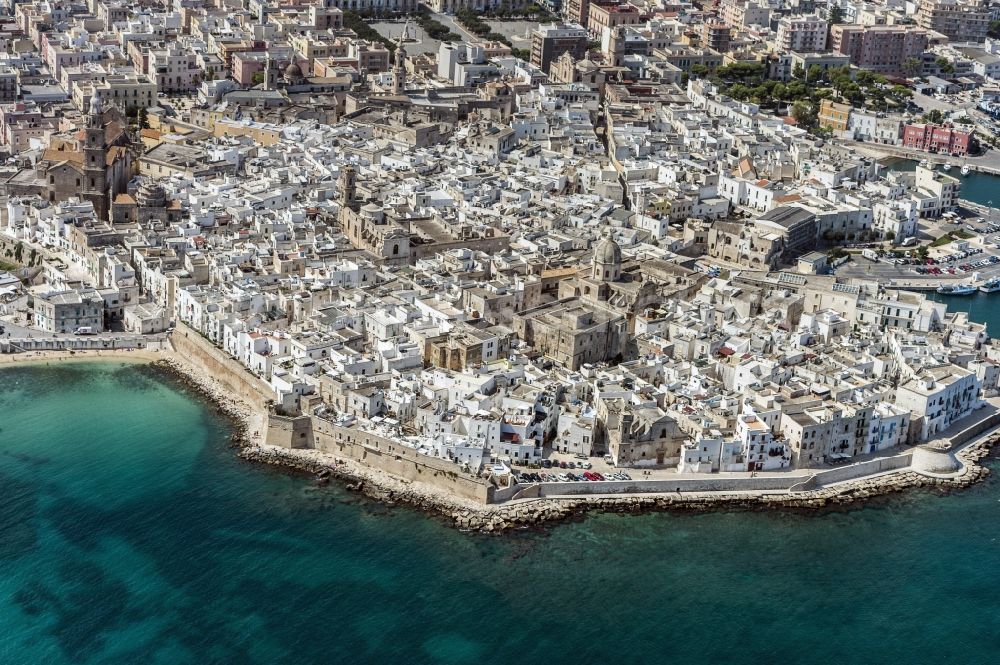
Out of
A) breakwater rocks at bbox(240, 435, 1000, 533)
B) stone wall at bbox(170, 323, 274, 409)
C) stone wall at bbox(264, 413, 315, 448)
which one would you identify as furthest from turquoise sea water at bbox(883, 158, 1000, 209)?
stone wall at bbox(264, 413, 315, 448)

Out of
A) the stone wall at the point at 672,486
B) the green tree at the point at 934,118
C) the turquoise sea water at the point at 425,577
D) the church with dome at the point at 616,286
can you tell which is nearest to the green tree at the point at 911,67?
the green tree at the point at 934,118

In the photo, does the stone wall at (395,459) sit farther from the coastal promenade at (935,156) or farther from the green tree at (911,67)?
the green tree at (911,67)

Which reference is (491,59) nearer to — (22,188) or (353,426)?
(22,188)

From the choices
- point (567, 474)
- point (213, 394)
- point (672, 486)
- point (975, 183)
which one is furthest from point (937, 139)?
point (213, 394)

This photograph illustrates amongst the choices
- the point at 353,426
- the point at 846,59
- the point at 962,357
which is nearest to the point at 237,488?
the point at 353,426

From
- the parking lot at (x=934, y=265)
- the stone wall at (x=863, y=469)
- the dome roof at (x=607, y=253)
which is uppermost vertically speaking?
the dome roof at (x=607, y=253)

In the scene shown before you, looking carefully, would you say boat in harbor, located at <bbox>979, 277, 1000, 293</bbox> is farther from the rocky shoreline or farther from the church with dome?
the rocky shoreline
